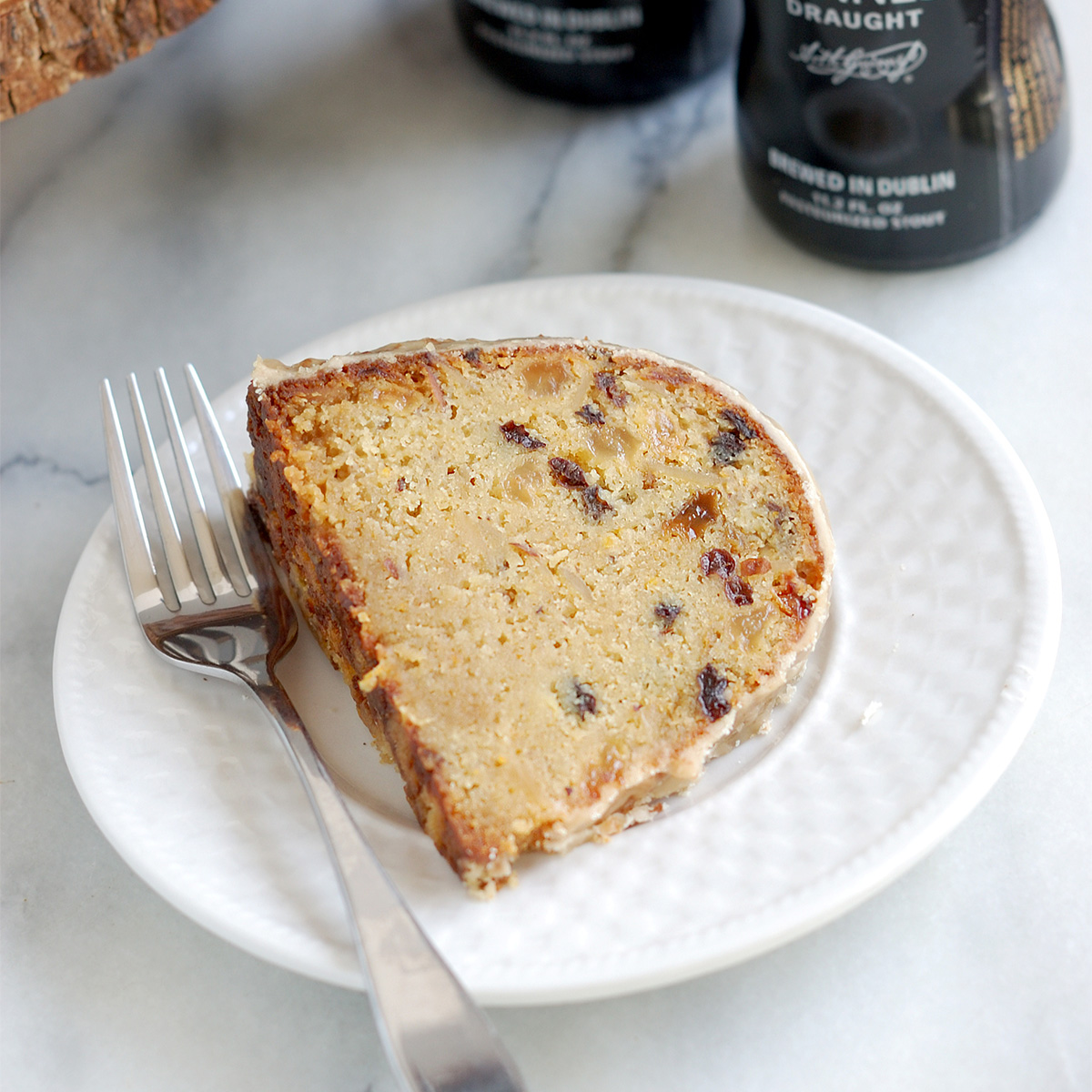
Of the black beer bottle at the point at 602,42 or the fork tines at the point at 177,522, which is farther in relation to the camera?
the black beer bottle at the point at 602,42

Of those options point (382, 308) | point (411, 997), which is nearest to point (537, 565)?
point (411, 997)

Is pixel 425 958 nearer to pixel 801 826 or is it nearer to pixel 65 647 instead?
pixel 801 826

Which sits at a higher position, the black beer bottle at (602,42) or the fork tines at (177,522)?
the black beer bottle at (602,42)

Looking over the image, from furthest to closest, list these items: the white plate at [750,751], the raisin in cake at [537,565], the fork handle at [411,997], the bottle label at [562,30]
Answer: the bottle label at [562,30] < the raisin in cake at [537,565] < the white plate at [750,751] < the fork handle at [411,997]

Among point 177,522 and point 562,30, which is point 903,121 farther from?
point 177,522

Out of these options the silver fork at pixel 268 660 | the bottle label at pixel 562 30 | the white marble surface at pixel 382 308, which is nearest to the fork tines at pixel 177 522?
the silver fork at pixel 268 660
